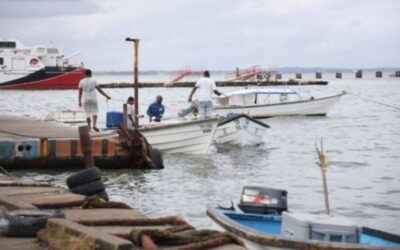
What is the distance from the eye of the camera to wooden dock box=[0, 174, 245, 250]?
736 centimetres

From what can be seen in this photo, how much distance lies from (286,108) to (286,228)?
3211cm

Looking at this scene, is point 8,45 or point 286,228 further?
Answer: point 8,45

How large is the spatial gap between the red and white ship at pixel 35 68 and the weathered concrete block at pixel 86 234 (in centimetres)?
7820

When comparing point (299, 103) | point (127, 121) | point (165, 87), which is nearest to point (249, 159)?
point (127, 121)

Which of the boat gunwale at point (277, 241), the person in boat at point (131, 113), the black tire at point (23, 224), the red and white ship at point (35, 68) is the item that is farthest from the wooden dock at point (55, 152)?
the red and white ship at point (35, 68)

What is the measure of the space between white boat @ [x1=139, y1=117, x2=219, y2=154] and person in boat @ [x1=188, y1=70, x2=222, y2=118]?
19.6 inches

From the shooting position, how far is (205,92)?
22859 mm

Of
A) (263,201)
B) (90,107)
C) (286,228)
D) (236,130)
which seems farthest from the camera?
(236,130)

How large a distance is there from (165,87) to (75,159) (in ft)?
351

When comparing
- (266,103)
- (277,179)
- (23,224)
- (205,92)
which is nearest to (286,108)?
(266,103)

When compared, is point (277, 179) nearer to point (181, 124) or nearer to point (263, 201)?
point (181, 124)

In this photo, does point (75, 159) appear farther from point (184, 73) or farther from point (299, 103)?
point (184, 73)

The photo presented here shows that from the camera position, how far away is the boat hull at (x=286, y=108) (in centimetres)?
3694

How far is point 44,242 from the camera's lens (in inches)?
306
